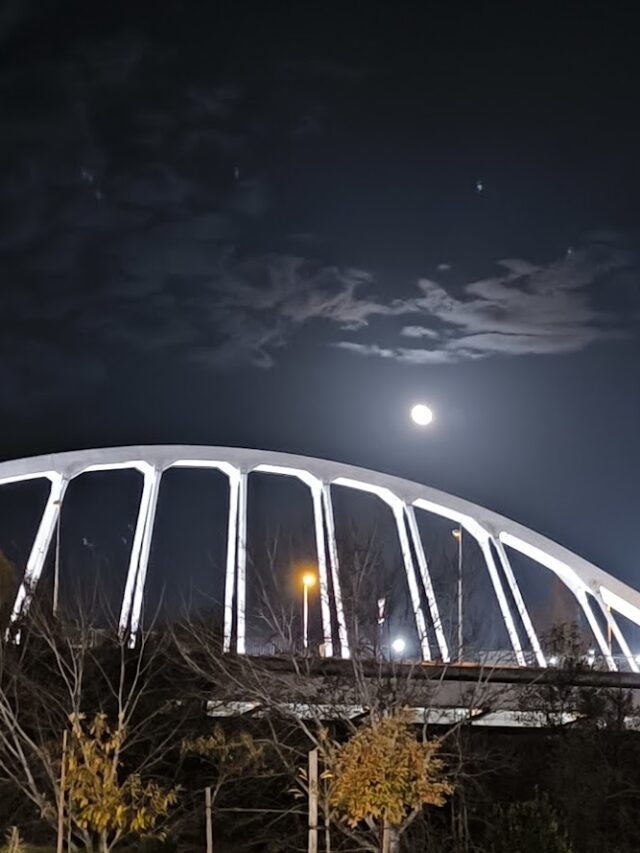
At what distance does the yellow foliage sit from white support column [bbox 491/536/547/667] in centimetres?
1698

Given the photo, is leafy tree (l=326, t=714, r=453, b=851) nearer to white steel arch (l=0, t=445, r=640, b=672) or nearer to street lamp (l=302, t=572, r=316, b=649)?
street lamp (l=302, t=572, r=316, b=649)

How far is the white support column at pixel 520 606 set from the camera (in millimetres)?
34062

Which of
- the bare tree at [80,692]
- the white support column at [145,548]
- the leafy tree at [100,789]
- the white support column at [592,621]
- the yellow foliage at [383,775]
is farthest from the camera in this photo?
the white support column at [592,621]

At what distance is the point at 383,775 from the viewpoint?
14625 millimetres

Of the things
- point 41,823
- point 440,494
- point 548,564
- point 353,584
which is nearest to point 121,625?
point 41,823

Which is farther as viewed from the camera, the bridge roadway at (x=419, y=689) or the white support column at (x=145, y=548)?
the white support column at (x=145, y=548)

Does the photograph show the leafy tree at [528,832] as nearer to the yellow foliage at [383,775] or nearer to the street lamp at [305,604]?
the yellow foliage at [383,775]

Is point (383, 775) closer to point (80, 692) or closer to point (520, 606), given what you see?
point (80, 692)

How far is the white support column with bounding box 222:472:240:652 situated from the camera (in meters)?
27.2

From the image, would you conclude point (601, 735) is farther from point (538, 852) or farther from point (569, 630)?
point (538, 852)

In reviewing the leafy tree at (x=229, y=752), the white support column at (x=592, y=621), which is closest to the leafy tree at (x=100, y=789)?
the leafy tree at (x=229, y=752)

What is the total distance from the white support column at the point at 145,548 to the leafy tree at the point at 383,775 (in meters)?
15.2

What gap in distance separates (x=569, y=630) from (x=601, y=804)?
7536 mm

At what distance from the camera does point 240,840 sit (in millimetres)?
27266
